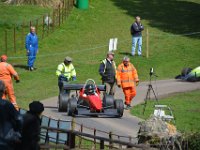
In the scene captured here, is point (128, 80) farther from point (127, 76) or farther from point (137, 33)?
point (137, 33)

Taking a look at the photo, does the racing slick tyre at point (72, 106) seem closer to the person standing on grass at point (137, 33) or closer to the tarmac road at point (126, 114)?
the tarmac road at point (126, 114)

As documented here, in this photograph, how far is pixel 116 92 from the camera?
2803 cm

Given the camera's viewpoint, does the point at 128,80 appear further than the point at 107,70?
No

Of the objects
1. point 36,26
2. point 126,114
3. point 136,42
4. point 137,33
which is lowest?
point 126,114

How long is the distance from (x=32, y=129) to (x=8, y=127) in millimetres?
568

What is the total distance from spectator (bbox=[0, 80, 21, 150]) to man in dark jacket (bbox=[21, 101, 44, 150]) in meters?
0.30

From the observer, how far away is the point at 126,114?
2383 cm

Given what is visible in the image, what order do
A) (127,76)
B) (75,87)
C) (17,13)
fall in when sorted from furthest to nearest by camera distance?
(17,13) < (127,76) < (75,87)

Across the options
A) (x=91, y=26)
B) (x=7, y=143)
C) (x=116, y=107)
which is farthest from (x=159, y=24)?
(x=7, y=143)

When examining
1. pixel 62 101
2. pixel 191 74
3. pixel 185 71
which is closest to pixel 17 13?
pixel 185 71

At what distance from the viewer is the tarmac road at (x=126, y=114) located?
21500mm

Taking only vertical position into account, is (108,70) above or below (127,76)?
above

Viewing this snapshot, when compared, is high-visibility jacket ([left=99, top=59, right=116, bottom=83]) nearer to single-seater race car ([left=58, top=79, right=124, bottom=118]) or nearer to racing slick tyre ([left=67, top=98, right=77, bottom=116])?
single-seater race car ([left=58, top=79, right=124, bottom=118])

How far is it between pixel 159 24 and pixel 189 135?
27995mm
